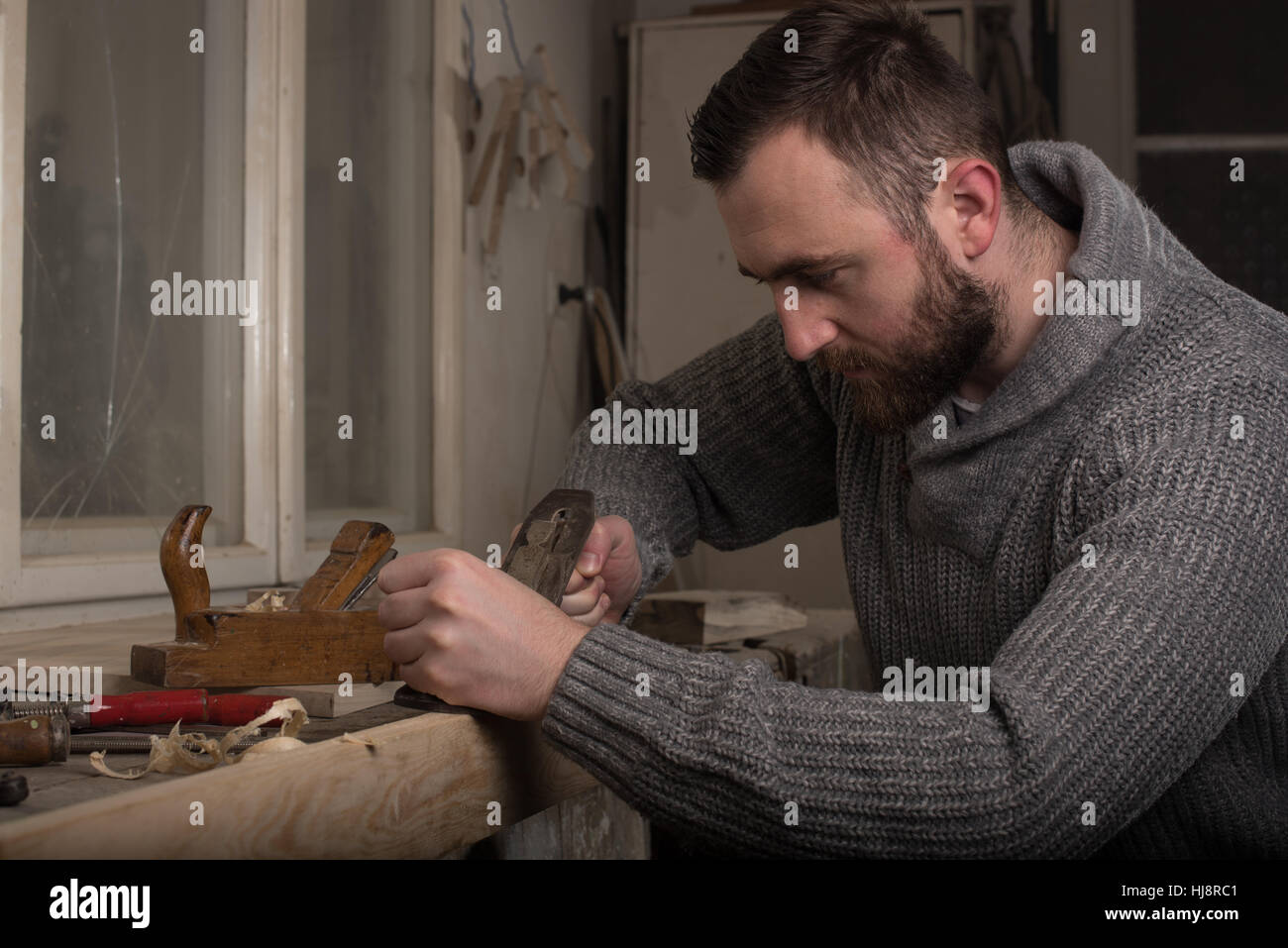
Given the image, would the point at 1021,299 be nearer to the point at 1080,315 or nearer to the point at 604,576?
the point at 1080,315

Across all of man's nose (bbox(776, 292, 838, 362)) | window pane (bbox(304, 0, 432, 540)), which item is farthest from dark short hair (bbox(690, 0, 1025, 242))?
window pane (bbox(304, 0, 432, 540))

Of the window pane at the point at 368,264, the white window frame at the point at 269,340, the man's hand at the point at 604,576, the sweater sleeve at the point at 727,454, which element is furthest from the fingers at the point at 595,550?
the window pane at the point at 368,264

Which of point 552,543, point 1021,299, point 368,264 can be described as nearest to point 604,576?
point 552,543

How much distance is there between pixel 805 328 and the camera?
3.98 feet

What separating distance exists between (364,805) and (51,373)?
98 cm

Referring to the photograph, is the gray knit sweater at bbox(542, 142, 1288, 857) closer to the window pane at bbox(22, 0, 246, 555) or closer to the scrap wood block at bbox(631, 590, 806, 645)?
the scrap wood block at bbox(631, 590, 806, 645)

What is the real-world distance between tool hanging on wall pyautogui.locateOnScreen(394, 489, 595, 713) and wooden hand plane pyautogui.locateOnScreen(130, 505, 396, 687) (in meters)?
0.08

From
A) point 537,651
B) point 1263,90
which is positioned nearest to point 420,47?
point 537,651

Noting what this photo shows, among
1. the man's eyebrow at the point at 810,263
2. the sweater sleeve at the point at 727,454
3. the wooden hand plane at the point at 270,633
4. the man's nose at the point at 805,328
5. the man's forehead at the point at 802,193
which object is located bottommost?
the wooden hand plane at the point at 270,633

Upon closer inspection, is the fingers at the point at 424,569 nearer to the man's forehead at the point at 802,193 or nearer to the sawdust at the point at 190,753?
the sawdust at the point at 190,753

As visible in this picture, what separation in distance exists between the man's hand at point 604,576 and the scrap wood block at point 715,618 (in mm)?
386

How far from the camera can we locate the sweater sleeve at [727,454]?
Result: 152cm

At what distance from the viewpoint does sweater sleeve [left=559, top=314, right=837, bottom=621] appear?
152 cm

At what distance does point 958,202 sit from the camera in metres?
1.24
